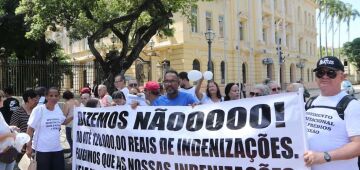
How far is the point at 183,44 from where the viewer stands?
30750 mm

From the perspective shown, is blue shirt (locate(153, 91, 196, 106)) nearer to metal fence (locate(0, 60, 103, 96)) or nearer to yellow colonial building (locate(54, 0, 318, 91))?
metal fence (locate(0, 60, 103, 96))

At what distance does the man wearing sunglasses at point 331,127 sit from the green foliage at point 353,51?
74.6 metres

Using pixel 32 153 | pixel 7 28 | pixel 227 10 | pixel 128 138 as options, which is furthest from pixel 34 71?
pixel 227 10

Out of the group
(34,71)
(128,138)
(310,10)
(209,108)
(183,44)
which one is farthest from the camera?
(310,10)

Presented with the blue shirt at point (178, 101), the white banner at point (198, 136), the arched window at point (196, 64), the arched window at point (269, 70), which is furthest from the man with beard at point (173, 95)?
the arched window at point (269, 70)

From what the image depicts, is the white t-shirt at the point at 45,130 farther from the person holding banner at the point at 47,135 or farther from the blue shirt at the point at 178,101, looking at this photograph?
the blue shirt at the point at 178,101

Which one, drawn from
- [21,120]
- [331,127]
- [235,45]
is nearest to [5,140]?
[21,120]

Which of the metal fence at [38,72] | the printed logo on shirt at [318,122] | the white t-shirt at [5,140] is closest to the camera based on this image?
the printed logo on shirt at [318,122]

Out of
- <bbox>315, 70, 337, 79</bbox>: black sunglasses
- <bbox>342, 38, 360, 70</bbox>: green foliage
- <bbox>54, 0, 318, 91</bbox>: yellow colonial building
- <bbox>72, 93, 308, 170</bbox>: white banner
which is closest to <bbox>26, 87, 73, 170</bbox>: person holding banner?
<bbox>72, 93, 308, 170</bbox>: white banner

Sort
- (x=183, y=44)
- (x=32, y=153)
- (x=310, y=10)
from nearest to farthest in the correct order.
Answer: (x=32, y=153), (x=183, y=44), (x=310, y=10)

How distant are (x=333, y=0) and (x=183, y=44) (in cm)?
3483

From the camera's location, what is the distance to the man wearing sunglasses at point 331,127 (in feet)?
9.97

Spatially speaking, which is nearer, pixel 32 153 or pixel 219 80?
pixel 32 153

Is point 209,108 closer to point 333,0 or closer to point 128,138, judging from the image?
point 128,138
